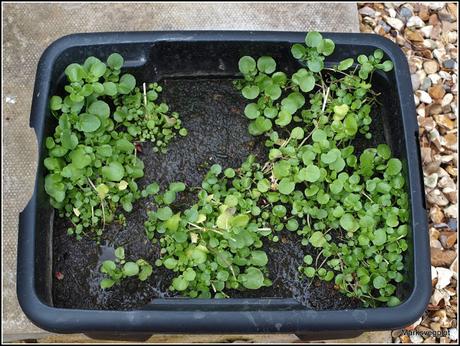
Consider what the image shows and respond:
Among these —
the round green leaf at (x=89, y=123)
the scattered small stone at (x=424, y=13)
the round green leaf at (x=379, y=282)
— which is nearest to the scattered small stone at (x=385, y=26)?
the scattered small stone at (x=424, y=13)

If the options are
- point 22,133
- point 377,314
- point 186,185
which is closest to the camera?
point 377,314

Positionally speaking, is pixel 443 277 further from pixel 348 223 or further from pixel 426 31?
pixel 426 31

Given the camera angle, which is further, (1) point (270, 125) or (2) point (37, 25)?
(2) point (37, 25)

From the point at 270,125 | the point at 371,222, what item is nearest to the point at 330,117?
the point at 270,125

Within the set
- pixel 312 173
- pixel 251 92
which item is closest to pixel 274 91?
pixel 251 92

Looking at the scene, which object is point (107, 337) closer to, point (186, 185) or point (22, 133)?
point (186, 185)

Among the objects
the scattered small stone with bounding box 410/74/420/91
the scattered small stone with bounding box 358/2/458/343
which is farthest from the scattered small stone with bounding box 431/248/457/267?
the scattered small stone with bounding box 410/74/420/91

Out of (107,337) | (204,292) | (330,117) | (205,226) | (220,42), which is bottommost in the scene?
(107,337)
